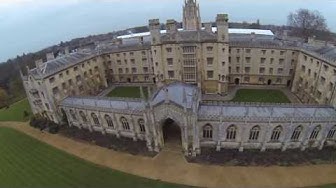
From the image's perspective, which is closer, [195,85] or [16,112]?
[195,85]

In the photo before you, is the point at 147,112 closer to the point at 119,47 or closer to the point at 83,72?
the point at 83,72

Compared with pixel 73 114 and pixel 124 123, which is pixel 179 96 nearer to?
pixel 124 123

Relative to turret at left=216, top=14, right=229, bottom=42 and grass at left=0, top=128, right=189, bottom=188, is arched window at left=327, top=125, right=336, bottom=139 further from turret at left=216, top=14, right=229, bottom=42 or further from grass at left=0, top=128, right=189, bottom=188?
turret at left=216, top=14, right=229, bottom=42

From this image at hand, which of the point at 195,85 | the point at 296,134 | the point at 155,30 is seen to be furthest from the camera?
the point at 195,85

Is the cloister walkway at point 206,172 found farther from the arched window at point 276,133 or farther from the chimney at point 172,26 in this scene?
the chimney at point 172,26

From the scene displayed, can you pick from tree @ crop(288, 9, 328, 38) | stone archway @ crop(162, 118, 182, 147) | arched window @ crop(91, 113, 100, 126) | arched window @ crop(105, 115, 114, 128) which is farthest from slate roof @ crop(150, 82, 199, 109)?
tree @ crop(288, 9, 328, 38)

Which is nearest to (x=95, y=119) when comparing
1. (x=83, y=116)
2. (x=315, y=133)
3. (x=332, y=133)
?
(x=83, y=116)

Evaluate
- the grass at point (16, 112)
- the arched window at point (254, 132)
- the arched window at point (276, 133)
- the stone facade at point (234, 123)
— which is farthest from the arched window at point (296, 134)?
the grass at point (16, 112)
